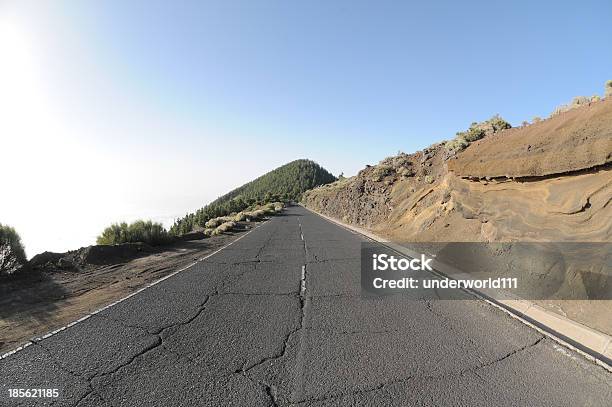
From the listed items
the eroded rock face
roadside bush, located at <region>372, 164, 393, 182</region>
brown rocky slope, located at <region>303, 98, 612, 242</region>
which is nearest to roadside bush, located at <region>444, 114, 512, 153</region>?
brown rocky slope, located at <region>303, 98, 612, 242</region>

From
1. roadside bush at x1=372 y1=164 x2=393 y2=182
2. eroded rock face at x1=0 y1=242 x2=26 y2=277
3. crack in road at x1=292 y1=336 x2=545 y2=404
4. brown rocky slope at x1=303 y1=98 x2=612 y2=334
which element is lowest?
crack in road at x1=292 y1=336 x2=545 y2=404

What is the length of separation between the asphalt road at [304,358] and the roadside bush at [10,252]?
521 cm

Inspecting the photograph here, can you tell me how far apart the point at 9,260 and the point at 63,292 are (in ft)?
10.1

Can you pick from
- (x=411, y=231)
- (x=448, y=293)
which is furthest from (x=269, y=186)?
(x=448, y=293)

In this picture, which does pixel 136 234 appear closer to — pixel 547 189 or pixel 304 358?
pixel 304 358

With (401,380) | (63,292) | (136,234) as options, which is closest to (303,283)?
(401,380)

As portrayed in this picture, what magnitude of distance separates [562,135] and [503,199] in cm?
219

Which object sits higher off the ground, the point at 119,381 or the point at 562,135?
the point at 562,135

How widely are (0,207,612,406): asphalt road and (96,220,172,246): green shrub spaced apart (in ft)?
33.0

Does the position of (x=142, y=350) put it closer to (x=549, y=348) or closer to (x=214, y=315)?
(x=214, y=315)

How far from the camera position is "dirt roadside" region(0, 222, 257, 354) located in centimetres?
601

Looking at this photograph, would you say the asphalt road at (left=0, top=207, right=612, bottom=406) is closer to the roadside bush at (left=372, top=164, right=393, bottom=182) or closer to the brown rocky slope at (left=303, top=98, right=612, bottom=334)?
the brown rocky slope at (left=303, top=98, right=612, bottom=334)

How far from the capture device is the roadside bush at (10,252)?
32.3 feet

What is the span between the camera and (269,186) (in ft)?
610
